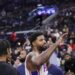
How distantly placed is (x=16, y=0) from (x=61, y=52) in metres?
25.7

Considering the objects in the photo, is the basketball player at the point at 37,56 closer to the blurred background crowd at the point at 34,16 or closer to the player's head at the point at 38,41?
the player's head at the point at 38,41

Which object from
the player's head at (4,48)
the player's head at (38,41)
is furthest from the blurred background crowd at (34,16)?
the player's head at (4,48)

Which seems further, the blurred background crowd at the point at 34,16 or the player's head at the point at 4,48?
the blurred background crowd at the point at 34,16

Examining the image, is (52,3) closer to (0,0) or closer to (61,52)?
(0,0)

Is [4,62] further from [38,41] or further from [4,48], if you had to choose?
[38,41]

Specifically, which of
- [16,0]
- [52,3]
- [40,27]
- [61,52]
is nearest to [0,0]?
[16,0]

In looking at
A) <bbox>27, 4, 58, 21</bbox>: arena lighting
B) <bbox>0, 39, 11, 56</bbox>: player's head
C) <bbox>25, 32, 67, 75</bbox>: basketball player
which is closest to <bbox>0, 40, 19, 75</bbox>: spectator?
<bbox>0, 39, 11, 56</bbox>: player's head

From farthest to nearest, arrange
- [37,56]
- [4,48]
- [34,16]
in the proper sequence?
[34,16]
[37,56]
[4,48]

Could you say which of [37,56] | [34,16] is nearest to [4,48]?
[37,56]

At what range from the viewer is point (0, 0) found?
35906 mm

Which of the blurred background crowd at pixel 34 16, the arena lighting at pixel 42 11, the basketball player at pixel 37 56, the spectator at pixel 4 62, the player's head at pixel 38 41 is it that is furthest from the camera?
the arena lighting at pixel 42 11

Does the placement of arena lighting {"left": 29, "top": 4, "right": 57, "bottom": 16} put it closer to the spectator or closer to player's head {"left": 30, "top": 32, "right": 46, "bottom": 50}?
player's head {"left": 30, "top": 32, "right": 46, "bottom": 50}

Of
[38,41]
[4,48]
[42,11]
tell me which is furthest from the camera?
[42,11]

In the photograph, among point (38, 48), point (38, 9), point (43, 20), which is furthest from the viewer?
point (38, 9)
